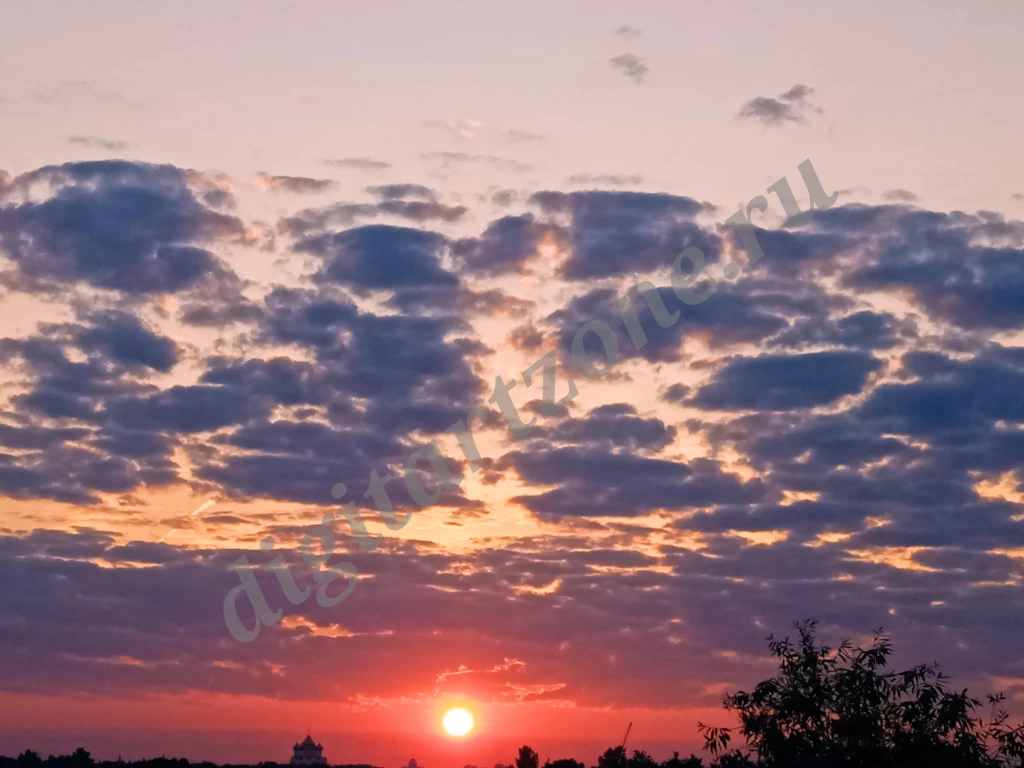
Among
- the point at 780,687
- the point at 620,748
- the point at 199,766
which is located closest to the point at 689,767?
the point at 620,748

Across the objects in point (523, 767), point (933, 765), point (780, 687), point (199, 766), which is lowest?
point (933, 765)

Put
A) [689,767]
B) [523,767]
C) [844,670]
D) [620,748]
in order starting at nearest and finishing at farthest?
[844,670] < [689,767] < [620,748] < [523,767]

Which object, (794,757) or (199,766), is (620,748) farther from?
(199,766)

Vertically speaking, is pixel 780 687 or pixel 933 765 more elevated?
pixel 780 687

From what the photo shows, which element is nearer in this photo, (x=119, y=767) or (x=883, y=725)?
(x=883, y=725)

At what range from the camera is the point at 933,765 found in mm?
39125

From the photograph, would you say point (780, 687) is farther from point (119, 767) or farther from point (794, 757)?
point (119, 767)

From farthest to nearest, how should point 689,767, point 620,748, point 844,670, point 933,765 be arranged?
point 620,748 < point 689,767 < point 844,670 < point 933,765

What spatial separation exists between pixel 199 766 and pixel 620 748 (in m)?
126

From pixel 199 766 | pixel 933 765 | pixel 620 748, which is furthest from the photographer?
pixel 199 766

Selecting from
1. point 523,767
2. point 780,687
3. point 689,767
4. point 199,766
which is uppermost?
point 199,766

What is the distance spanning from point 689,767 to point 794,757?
132ft

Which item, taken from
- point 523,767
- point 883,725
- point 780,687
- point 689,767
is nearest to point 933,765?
point 883,725

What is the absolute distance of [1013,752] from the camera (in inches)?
1613
